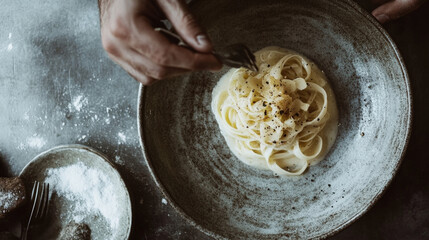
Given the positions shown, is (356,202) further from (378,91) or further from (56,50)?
(56,50)

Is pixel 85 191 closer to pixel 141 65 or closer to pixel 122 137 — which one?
pixel 122 137

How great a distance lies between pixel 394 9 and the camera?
2051 millimetres

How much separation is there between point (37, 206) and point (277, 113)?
4.79ft

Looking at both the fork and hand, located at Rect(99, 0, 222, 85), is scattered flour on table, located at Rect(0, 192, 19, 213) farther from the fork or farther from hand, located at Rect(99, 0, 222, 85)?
hand, located at Rect(99, 0, 222, 85)

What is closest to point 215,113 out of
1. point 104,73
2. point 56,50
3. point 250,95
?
point 250,95

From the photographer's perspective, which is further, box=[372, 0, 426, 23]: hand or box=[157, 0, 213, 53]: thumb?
box=[372, 0, 426, 23]: hand

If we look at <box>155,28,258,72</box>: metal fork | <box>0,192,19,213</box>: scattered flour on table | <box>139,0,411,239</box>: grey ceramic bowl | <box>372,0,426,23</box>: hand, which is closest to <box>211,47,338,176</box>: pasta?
<box>139,0,411,239</box>: grey ceramic bowl

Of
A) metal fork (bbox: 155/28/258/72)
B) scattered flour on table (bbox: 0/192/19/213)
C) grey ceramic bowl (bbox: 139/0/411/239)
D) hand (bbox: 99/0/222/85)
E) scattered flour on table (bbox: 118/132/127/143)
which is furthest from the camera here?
scattered flour on table (bbox: 118/132/127/143)

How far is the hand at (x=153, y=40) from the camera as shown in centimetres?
149

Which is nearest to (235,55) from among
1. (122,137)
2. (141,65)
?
(141,65)

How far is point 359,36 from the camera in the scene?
2.03m

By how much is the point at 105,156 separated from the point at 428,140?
1.85 m

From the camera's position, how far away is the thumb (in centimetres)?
149

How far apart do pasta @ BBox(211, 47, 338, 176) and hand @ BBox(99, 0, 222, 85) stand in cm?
59
